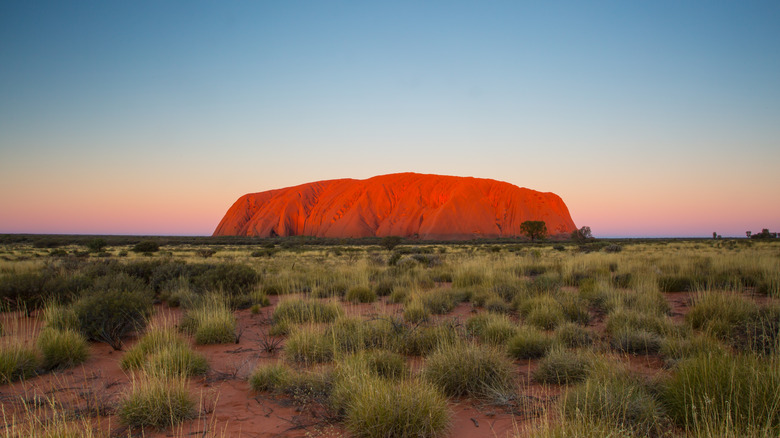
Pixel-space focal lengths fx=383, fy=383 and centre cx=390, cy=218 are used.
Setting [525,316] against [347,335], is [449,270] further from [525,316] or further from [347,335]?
[347,335]

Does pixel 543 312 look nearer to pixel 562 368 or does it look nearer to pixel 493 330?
pixel 493 330

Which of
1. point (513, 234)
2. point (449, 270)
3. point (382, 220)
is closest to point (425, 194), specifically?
point (382, 220)

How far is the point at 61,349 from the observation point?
15.9 ft

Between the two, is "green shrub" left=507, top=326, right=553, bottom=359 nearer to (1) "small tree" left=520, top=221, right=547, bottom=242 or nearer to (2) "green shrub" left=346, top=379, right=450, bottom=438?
(2) "green shrub" left=346, top=379, right=450, bottom=438

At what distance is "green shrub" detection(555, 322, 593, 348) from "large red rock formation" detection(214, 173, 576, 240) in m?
65.3

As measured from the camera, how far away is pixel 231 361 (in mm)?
4988

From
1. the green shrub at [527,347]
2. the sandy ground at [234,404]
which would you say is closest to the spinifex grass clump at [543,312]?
the green shrub at [527,347]

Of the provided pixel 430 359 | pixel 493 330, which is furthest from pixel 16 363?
pixel 493 330

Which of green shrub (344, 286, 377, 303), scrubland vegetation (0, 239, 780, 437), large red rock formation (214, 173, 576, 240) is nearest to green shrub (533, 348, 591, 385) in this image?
scrubland vegetation (0, 239, 780, 437)

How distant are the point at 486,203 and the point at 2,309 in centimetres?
7558

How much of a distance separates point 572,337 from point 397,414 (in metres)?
3.09

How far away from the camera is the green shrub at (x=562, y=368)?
3777 millimetres

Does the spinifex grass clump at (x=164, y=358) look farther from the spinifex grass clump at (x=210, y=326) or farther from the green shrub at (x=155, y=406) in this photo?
the spinifex grass clump at (x=210, y=326)

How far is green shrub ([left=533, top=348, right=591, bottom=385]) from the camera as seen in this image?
3.78 m
